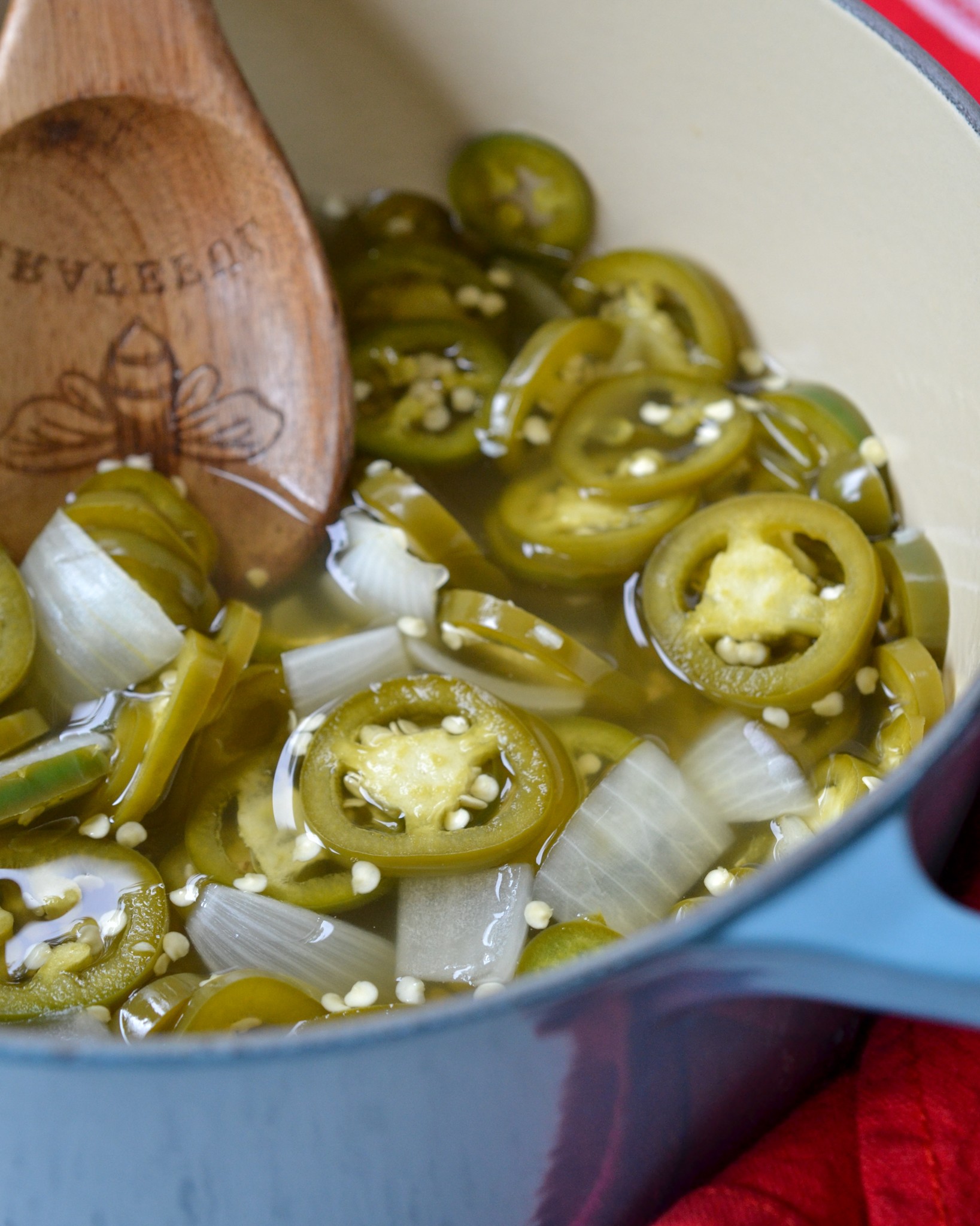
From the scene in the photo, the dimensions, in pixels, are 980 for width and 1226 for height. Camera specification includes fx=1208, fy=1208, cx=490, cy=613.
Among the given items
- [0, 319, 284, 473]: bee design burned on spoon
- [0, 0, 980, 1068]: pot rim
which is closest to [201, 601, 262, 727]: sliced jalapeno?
[0, 319, 284, 473]: bee design burned on spoon

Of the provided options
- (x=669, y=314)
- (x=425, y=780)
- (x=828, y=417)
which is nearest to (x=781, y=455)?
(x=828, y=417)

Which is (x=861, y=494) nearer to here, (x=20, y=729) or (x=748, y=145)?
(x=748, y=145)

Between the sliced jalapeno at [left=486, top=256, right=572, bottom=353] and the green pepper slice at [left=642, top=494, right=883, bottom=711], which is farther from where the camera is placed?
the sliced jalapeno at [left=486, top=256, right=572, bottom=353]

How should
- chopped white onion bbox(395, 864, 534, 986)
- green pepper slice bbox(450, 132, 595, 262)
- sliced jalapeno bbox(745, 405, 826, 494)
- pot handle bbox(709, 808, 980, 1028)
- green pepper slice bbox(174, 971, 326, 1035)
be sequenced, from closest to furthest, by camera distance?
pot handle bbox(709, 808, 980, 1028), green pepper slice bbox(174, 971, 326, 1035), chopped white onion bbox(395, 864, 534, 986), sliced jalapeno bbox(745, 405, 826, 494), green pepper slice bbox(450, 132, 595, 262)

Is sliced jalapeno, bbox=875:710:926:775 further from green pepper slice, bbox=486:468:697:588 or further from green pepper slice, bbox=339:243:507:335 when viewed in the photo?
green pepper slice, bbox=339:243:507:335

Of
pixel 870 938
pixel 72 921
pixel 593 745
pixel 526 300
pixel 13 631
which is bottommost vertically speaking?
pixel 72 921

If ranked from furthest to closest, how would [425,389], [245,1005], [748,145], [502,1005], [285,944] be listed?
[425,389] < [748,145] < [285,944] < [245,1005] < [502,1005]

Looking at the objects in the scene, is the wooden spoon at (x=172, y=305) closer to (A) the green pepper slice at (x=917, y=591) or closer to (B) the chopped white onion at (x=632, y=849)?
(B) the chopped white onion at (x=632, y=849)
